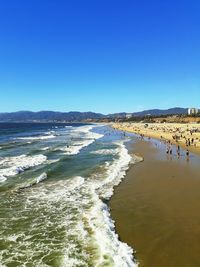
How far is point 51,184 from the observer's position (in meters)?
27.0

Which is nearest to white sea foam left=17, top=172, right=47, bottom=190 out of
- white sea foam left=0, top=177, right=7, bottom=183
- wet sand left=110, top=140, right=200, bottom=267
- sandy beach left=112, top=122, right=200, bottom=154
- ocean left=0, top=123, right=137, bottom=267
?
ocean left=0, top=123, right=137, bottom=267

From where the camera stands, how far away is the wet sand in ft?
44.0

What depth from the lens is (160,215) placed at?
60.3 feet

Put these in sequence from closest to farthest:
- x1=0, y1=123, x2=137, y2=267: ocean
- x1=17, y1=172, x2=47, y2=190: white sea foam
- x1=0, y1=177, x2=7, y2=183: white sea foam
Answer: x1=0, y1=123, x2=137, y2=267: ocean
x1=17, y1=172, x2=47, y2=190: white sea foam
x1=0, y1=177, x2=7, y2=183: white sea foam

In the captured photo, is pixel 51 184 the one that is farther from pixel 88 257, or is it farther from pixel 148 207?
pixel 88 257

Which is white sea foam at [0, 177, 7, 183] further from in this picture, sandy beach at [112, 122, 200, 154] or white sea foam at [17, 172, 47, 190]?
sandy beach at [112, 122, 200, 154]

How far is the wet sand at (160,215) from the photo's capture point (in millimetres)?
13406

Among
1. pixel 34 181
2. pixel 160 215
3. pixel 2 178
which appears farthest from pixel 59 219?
pixel 2 178

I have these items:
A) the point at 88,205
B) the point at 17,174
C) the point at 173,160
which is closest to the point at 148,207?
the point at 88,205

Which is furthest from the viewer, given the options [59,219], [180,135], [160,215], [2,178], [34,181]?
[180,135]

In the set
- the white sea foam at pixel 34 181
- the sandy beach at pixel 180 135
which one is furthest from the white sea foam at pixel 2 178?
the sandy beach at pixel 180 135

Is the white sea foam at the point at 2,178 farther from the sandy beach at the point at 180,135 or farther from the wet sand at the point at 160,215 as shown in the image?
the sandy beach at the point at 180,135

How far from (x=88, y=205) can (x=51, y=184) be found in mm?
7012

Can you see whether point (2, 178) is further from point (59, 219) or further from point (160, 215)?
point (160, 215)
